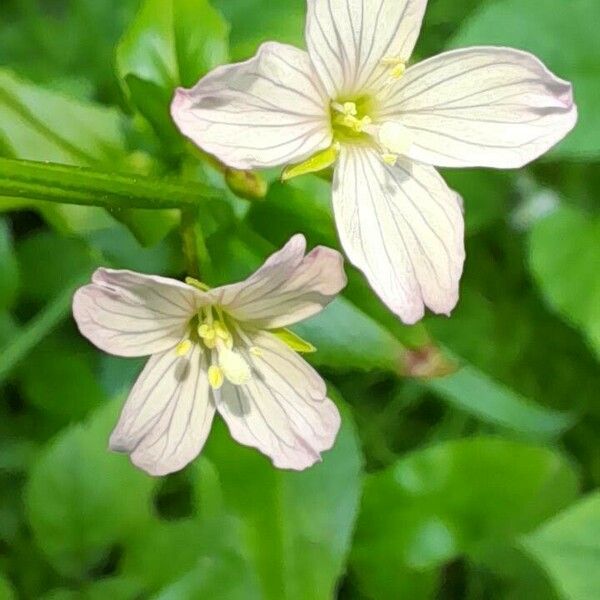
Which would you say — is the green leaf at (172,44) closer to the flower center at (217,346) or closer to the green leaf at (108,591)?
the flower center at (217,346)

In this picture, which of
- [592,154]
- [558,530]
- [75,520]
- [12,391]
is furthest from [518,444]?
[12,391]

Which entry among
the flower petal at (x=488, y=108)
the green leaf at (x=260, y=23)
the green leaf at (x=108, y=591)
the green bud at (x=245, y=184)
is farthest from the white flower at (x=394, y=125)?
the green leaf at (x=108, y=591)

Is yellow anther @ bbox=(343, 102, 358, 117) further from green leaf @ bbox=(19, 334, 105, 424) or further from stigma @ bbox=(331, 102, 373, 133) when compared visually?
green leaf @ bbox=(19, 334, 105, 424)

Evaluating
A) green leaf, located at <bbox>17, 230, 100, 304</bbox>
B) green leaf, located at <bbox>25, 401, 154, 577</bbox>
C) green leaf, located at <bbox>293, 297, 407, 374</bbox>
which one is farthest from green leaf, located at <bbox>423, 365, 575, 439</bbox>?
green leaf, located at <bbox>17, 230, 100, 304</bbox>

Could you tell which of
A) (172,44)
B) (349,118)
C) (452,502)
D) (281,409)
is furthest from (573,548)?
(172,44)

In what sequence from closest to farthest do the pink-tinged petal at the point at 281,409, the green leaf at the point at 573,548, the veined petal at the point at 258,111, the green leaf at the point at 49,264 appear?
the veined petal at the point at 258,111, the pink-tinged petal at the point at 281,409, the green leaf at the point at 573,548, the green leaf at the point at 49,264
